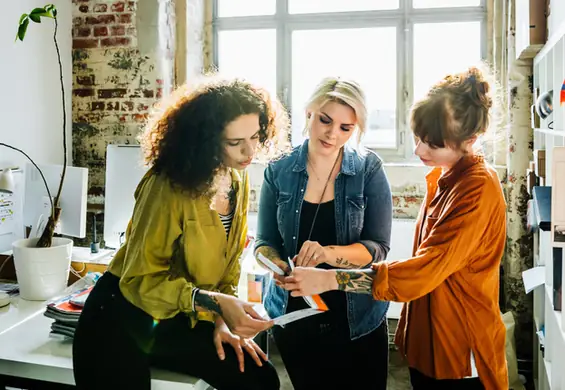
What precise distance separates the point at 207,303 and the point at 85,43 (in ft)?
8.58

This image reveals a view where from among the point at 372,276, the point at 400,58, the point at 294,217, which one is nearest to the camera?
the point at 372,276

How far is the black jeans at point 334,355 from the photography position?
169 cm

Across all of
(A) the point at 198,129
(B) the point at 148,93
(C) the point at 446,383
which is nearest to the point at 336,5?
(B) the point at 148,93

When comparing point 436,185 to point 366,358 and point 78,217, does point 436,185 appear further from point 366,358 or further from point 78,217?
point 78,217

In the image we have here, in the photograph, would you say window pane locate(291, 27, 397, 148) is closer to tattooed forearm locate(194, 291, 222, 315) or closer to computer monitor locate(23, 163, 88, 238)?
computer monitor locate(23, 163, 88, 238)

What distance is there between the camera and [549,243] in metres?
1.67

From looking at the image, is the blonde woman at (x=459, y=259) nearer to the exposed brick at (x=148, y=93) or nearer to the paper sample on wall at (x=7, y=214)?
the paper sample on wall at (x=7, y=214)

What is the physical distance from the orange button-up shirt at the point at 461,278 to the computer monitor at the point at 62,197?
1560 millimetres

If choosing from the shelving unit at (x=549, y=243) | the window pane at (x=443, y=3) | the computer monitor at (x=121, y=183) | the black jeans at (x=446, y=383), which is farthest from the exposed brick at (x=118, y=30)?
the black jeans at (x=446, y=383)

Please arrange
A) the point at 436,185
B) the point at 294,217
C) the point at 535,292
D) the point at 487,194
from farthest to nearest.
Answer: the point at 535,292 < the point at 294,217 < the point at 436,185 < the point at 487,194

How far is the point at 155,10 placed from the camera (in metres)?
3.43

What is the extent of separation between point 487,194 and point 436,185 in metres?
0.23

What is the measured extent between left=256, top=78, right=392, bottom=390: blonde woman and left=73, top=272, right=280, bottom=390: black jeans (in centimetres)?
18

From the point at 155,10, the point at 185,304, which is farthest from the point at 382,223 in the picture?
the point at 155,10
